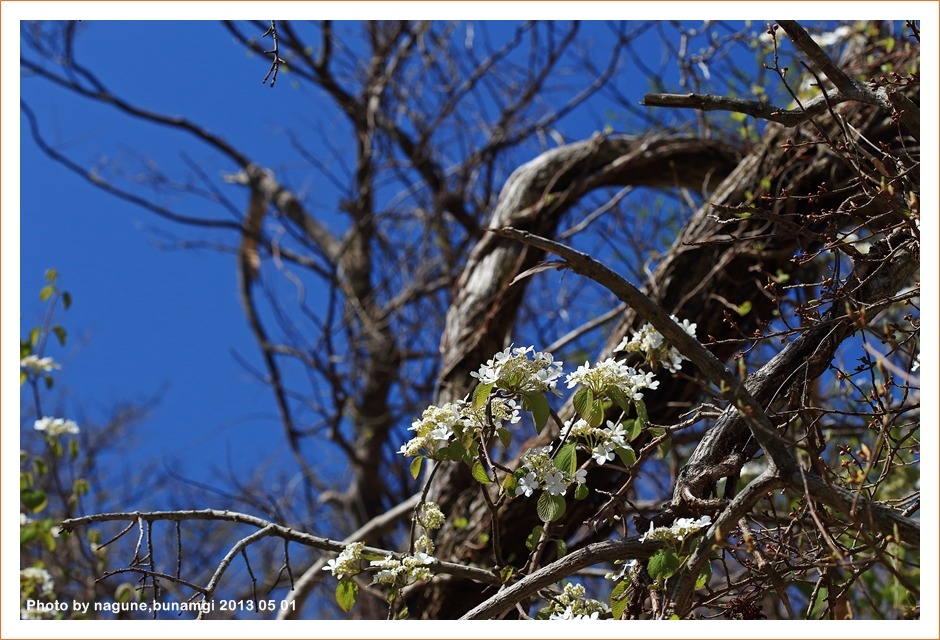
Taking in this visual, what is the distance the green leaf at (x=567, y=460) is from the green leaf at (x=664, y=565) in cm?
16

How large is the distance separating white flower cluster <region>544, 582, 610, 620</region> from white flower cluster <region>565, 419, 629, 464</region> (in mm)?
192

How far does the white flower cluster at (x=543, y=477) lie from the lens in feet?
3.85

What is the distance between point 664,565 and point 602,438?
0.20 meters

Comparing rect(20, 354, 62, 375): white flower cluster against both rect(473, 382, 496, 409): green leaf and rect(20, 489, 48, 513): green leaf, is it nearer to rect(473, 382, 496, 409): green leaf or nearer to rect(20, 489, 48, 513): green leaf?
rect(20, 489, 48, 513): green leaf

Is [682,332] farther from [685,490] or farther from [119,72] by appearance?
[119,72]

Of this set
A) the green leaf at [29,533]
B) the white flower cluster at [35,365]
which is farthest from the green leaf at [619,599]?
the white flower cluster at [35,365]

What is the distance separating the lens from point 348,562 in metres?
1.21

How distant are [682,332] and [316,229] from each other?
10.9 feet

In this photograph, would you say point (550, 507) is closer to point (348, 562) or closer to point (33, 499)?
point (348, 562)

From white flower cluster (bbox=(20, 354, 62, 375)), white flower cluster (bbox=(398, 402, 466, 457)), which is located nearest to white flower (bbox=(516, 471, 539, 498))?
white flower cluster (bbox=(398, 402, 466, 457))

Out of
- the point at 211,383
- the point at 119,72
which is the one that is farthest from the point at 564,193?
the point at 211,383

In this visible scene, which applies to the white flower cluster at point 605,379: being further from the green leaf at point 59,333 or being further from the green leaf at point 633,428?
the green leaf at point 59,333

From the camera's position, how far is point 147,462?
16.2ft

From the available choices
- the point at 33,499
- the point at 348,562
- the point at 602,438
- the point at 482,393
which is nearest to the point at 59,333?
the point at 33,499
